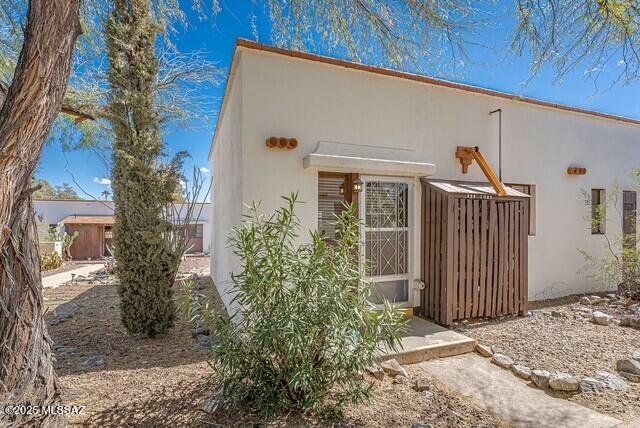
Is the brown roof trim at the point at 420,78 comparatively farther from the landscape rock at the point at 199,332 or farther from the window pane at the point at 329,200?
the landscape rock at the point at 199,332

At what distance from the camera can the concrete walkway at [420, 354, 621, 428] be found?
342cm

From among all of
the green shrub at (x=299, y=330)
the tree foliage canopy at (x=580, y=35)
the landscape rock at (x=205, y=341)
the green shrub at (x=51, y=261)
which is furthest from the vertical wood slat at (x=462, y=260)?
the green shrub at (x=51, y=261)

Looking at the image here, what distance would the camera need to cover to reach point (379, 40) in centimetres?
483

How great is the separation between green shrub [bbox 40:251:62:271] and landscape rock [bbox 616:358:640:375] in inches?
754

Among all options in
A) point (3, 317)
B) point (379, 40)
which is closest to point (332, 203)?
point (379, 40)

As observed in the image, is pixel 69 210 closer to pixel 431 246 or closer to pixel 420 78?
pixel 420 78

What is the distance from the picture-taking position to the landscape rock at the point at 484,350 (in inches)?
198

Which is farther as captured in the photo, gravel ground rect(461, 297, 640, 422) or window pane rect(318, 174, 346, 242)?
window pane rect(318, 174, 346, 242)

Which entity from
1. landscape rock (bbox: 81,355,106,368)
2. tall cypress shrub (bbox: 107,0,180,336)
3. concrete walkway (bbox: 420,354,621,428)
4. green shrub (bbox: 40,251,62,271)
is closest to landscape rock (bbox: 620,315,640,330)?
concrete walkway (bbox: 420,354,621,428)

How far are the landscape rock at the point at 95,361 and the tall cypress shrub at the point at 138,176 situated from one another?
0.77 meters

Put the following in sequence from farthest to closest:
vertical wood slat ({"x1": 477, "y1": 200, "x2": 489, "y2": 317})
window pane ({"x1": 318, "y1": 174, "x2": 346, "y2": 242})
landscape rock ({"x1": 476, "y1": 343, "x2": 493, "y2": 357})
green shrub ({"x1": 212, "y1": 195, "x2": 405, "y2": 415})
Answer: vertical wood slat ({"x1": 477, "y1": 200, "x2": 489, "y2": 317}) → window pane ({"x1": 318, "y1": 174, "x2": 346, "y2": 242}) → landscape rock ({"x1": 476, "y1": 343, "x2": 493, "y2": 357}) → green shrub ({"x1": 212, "y1": 195, "x2": 405, "y2": 415})

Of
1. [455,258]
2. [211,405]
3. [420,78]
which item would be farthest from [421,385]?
[420,78]

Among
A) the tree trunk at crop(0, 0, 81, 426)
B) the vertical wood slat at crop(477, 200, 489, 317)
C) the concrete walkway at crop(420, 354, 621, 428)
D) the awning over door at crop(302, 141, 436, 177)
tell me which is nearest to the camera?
the tree trunk at crop(0, 0, 81, 426)

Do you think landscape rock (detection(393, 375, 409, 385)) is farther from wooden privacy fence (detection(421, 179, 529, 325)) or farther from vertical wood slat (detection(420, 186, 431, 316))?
vertical wood slat (detection(420, 186, 431, 316))
